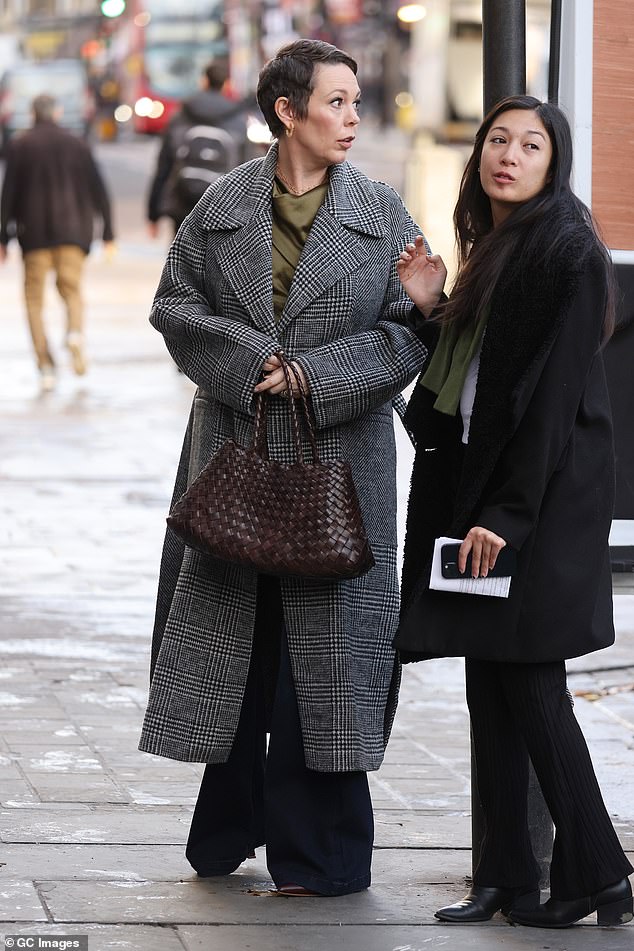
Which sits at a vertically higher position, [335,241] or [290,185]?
A: [290,185]

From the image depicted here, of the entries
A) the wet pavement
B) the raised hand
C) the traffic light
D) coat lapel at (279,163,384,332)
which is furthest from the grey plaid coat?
the traffic light

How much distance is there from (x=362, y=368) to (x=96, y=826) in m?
1.46

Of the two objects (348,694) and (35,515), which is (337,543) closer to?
(348,694)

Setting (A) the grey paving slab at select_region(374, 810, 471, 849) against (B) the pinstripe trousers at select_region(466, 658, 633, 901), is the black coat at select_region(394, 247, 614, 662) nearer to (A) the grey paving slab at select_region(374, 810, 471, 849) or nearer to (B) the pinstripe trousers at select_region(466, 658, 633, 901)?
(B) the pinstripe trousers at select_region(466, 658, 633, 901)

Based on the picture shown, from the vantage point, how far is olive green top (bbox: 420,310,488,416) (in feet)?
13.5

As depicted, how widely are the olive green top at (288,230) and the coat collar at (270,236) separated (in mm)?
35

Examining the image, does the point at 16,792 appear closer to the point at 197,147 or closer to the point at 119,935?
the point at 119,935

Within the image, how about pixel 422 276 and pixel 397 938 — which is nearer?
pixel 397 938

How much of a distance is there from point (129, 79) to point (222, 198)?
56.2 metres

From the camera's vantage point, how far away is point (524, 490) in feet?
13.1

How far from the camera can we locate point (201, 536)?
13.9 feet

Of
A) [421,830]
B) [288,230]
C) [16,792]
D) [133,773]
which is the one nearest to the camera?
[288,230]

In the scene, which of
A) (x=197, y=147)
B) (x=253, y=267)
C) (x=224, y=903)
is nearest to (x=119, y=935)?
(x=224, y=903)

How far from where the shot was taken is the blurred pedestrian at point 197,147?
1430 centimetres
